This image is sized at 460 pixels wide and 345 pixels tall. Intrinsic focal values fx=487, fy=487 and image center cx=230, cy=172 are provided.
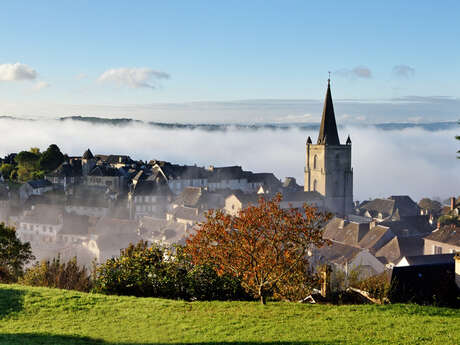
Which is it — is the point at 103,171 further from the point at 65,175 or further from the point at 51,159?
the point at 51,159

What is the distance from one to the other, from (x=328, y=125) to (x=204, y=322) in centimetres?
9052

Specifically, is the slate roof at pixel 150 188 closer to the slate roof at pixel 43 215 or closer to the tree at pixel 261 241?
the slate roof at pixel 43 215

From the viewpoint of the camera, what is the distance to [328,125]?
10006 cm

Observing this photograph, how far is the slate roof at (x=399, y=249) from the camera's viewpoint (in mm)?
45094

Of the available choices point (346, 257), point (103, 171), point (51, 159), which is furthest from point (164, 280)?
point (51, 159)

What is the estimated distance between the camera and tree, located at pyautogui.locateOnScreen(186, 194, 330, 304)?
1445 centimetres

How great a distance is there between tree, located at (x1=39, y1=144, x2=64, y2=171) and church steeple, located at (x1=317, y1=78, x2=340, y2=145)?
55545mm

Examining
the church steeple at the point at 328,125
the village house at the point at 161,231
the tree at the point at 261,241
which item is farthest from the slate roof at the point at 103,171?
the tree at the point at 261,241

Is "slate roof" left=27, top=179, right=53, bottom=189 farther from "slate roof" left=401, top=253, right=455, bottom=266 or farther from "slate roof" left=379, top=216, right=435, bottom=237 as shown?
"slate roof" left=401, top=253, right=455, bottom=266

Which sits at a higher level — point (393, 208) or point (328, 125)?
point (328, 125)

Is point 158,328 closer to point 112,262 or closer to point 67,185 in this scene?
point 112,262

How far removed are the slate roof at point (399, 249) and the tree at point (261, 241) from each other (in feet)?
106

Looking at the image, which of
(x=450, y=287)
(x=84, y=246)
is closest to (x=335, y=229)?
(x=84, y=246)

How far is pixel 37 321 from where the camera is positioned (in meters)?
13.6
